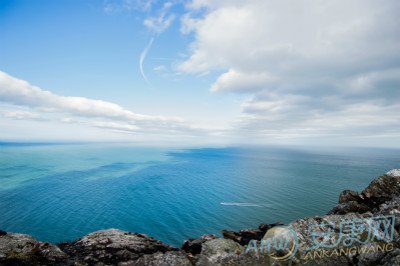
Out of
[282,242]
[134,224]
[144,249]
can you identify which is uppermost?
[282,242]

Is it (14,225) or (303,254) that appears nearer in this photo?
(303,254)

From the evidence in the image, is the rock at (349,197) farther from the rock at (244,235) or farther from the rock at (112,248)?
the rock at (112,248)

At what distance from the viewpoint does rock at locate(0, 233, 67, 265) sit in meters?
13.9

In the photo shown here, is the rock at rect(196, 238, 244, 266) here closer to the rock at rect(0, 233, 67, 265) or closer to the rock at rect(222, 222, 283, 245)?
the rock at rect(222, 222, 283, 245)

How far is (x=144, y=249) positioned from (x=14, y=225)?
73.8m

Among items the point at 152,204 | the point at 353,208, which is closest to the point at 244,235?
the point at 353,208

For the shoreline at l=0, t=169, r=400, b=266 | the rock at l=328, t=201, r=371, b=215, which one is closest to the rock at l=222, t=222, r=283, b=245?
the shoreline at l=0, t=169, r=400, b=266

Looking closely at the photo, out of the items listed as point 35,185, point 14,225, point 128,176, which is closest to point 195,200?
point 14,225

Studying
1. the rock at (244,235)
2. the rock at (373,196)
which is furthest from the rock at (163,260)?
the rock at (373,196)

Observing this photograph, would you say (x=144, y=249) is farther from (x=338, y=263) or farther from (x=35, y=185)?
(x=35, y=185)

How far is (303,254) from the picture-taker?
15.5 meters

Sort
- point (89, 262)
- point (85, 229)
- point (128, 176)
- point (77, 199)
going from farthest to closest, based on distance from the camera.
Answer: point (128, 176) → point (77, 199) → point (85, 229) → point (89, 262)

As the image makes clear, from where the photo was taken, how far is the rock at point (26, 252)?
13.9 metres

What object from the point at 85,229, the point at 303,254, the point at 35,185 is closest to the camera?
the point at 303,254
